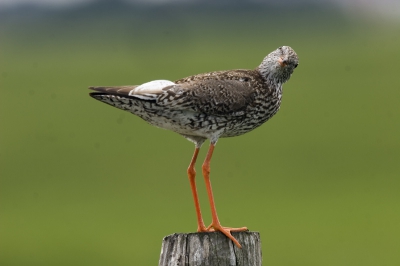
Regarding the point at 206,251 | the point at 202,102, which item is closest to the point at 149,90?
the point at 202,102

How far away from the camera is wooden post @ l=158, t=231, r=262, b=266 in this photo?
797cm

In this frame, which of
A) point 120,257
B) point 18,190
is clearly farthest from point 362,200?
point 18,190

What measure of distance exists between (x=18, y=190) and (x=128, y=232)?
8.96 metres

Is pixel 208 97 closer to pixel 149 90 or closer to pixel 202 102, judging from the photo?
pixel 202 102

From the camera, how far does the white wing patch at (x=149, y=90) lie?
9578mm

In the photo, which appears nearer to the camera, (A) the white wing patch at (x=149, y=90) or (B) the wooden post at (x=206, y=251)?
(B) the wooden post at (x=206, y=251)

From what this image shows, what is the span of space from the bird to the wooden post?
1.13 metres

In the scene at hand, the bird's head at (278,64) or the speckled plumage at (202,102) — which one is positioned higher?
the bird's head at (278,64)

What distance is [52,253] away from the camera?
79.6 feet

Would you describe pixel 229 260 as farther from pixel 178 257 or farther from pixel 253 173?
pixel 253 173

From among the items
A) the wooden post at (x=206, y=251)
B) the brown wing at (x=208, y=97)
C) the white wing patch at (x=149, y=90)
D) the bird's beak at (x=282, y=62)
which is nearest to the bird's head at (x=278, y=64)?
the bird's beak at (x=282, y=62)

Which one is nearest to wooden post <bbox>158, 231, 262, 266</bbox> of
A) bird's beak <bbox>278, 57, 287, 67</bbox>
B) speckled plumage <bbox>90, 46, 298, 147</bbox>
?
speckled plumage <bbox>90, 46, 298, 147</bbox>

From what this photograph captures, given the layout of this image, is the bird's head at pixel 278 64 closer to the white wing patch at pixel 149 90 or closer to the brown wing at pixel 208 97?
the brown wing at pixel 208 97

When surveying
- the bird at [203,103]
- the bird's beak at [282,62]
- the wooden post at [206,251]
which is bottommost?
the wooden post at [206,251]
